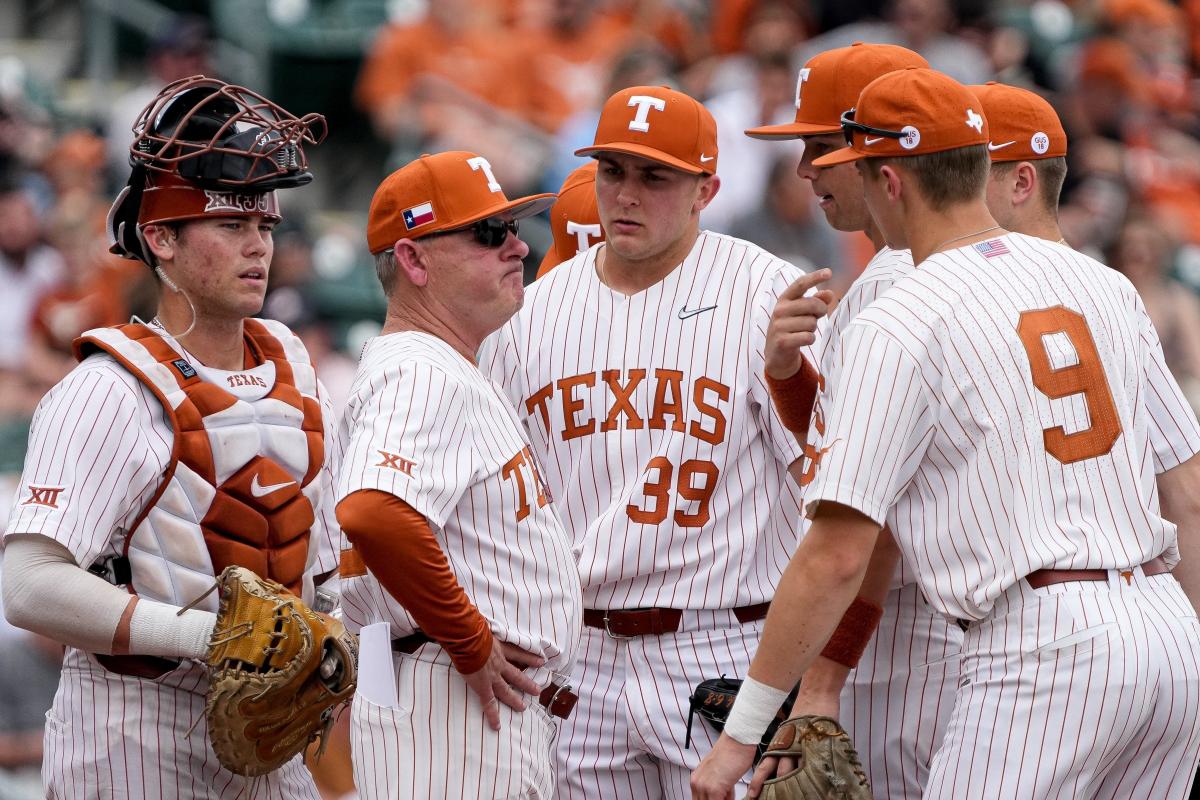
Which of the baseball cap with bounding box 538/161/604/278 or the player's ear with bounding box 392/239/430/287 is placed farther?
the baseball cap with bounding box 538/161/604/278

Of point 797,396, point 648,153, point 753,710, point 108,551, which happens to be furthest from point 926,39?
point 108,551

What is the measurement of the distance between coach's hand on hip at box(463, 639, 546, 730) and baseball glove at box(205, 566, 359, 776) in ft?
1.09

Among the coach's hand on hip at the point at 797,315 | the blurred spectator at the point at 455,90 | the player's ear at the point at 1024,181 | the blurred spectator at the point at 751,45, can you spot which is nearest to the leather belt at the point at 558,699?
the coach's hand on hip at the point at 797,315

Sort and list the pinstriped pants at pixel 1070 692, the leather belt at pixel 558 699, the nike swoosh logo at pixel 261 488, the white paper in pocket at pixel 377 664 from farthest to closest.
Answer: the leather belt at pixel 558 699 → the nike swoosh logo at pixel 261 488 → the white paper in pocket at pixel 377 664 → the pinstriped pants at pixel 1070 692

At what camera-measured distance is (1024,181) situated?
13.0 ft

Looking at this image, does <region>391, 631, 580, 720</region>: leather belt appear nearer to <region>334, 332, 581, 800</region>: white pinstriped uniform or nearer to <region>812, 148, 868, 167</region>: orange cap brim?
<region>334, 332, 581, 800</region>: white pinstriped uniform

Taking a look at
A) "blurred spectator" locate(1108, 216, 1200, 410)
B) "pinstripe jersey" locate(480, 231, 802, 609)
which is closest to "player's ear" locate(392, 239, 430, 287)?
"pinstripe jersey" locate(480, 231, 802, 609)

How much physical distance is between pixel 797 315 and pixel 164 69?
650 cm

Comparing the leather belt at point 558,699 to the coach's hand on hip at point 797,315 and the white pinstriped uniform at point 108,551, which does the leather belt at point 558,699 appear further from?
the coach's hand on hip at point 797,315

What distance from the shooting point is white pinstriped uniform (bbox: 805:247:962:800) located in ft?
Result: 12.2

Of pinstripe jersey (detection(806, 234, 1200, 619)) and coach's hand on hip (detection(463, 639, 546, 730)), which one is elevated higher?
pinstripe jersey (detection(806, 234, 1200, 619))

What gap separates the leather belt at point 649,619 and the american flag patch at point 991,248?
4.09 feet

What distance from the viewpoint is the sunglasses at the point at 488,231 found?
3609mm

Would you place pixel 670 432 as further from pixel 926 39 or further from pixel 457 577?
pixel 926 39
